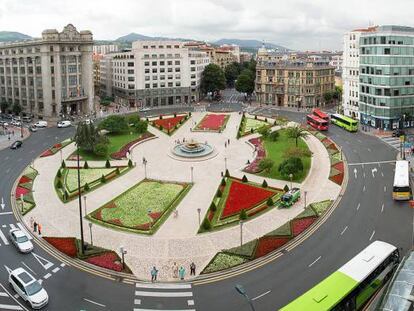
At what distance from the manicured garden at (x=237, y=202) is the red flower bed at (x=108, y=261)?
10817 millimetres

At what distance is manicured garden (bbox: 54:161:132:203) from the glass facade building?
61.6 m

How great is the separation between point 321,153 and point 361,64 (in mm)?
36924

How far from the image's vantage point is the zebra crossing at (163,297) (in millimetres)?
37719

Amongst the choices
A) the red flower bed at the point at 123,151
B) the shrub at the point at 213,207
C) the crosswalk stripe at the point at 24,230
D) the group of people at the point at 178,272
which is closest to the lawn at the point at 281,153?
the shrub at the point at 213,207

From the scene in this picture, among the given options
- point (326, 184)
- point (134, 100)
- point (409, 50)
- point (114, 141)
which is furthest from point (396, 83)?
point (134, 100)

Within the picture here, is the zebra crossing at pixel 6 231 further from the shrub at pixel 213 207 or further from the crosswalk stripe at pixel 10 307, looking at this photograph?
the shrub at pixel 213 207

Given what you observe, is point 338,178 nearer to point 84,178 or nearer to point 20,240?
point 84,178

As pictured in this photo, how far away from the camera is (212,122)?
385 ft

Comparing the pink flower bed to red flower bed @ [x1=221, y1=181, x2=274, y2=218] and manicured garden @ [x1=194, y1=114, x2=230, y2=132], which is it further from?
manicured garden @ [x1=194, y1=114, x2=230, y2=132]

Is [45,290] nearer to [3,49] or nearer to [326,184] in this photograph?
[326,184]

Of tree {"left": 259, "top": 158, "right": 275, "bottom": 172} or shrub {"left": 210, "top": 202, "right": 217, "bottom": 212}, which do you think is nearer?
shrub {"left": 210, "top": 202, "right": 217, "bottom": 212}

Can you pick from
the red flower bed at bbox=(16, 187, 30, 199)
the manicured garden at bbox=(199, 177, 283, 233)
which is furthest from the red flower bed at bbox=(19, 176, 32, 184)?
the manicured garden at bbox=(199, 177, 283, 233)

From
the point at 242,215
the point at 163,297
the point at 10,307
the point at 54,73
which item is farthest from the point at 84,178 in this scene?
the point at 54,73

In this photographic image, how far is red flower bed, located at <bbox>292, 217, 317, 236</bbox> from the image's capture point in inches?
1992
